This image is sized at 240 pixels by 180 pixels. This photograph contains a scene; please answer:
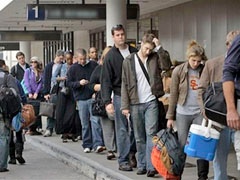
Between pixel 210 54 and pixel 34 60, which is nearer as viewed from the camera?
pixel 34 60

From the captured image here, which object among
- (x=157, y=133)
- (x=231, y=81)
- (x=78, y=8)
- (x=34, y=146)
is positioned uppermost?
(x=78, y=8)

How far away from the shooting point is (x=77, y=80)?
38.3 feet

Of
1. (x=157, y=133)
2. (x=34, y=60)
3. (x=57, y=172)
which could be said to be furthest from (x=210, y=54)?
(x=157, y=133)

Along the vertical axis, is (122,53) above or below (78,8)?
below

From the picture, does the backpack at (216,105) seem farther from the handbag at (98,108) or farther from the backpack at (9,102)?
the backpack at (9,102)

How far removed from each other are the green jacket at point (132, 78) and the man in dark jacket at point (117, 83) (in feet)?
1.19

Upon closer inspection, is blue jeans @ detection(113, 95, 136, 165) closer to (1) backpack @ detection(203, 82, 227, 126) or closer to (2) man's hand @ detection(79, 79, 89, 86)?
(2) man's hand @ detection(79, 79, 89, 86)

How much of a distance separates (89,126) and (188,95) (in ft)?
12.8

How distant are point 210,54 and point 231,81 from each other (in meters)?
11.8

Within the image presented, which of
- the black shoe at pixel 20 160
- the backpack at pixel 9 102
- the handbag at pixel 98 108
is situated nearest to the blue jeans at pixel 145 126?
the handbag at pixel 98 108

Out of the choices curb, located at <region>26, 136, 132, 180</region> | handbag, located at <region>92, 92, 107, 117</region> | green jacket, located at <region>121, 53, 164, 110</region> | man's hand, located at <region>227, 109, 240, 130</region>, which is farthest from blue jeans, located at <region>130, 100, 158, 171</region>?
man's hand, located at <region>227, 109, 240, 130</region>

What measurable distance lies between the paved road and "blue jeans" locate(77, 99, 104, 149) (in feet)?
2.03

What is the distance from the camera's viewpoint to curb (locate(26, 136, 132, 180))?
31.0 feet

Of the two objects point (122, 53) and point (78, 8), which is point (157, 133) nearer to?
point (122, 53)
